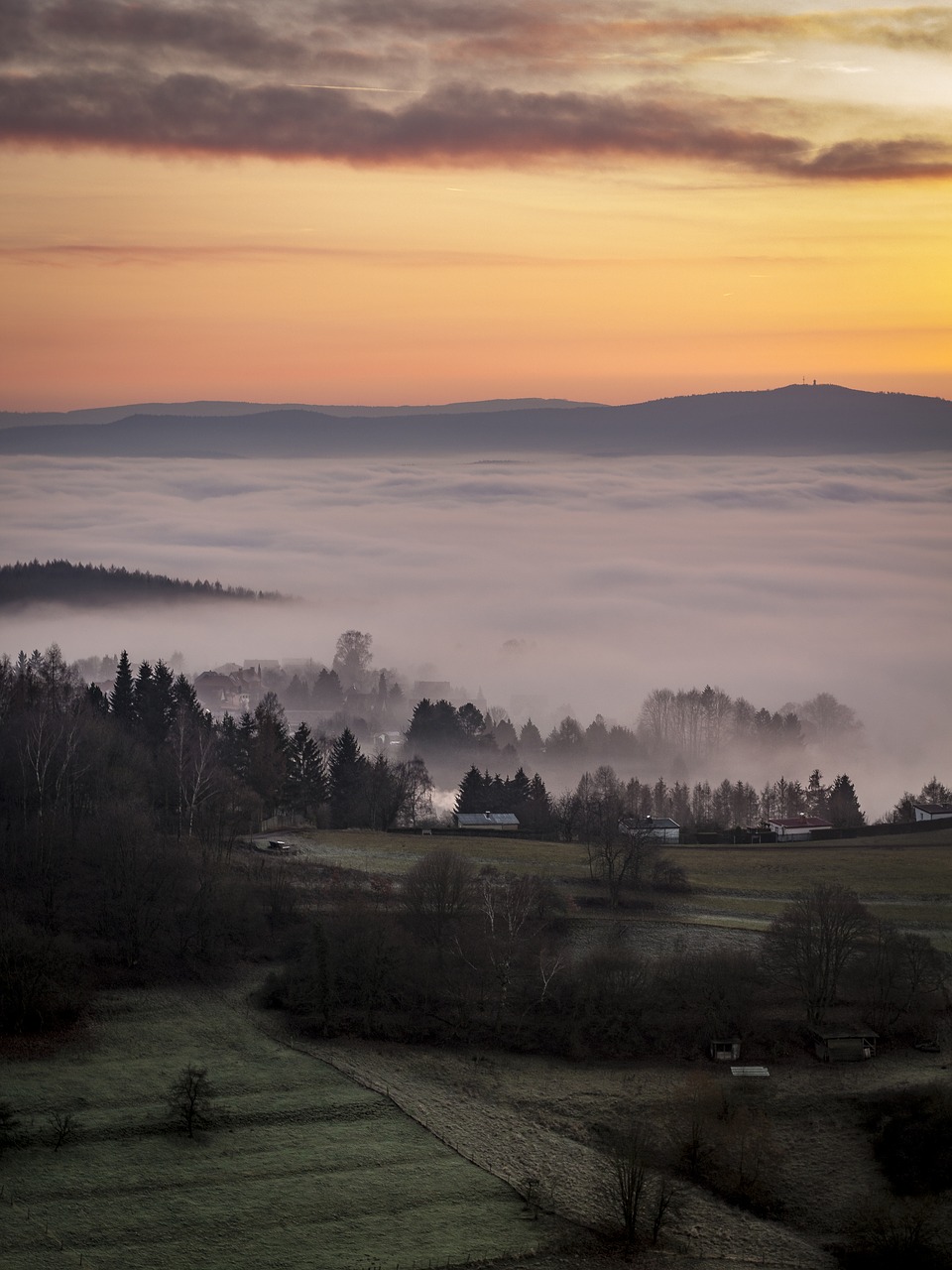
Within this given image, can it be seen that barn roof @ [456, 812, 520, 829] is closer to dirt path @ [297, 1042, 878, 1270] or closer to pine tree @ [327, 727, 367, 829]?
pine tree @ [327, 727, 367, 829]

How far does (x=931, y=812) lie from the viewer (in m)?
71.5

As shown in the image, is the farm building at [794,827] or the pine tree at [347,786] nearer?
the farm building at [794,827]

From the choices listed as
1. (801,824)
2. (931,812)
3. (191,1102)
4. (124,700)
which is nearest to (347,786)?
(124,700)

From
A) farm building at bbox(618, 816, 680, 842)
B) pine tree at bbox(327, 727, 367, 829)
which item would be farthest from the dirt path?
pine tree at bbox(327, 727, 367, 829)

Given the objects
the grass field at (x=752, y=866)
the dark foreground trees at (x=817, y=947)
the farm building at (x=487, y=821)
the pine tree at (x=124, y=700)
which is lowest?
the dark foreground trees at (x=817, y=947)

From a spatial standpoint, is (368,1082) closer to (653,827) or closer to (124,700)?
(653,827)

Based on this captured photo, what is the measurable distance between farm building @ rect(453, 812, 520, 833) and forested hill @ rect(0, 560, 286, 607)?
4401 inches

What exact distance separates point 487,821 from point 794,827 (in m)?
14.3

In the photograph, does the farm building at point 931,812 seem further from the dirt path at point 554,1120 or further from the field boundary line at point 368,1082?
the field boundary line at point 368,1082

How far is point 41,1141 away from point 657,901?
25.5 m

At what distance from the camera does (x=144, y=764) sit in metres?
58.4

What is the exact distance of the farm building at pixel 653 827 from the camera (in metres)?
59.6

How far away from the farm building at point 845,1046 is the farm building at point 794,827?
26.6 metres

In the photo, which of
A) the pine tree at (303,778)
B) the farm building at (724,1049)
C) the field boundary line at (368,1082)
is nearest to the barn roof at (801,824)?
the pine tree at (303,778)
